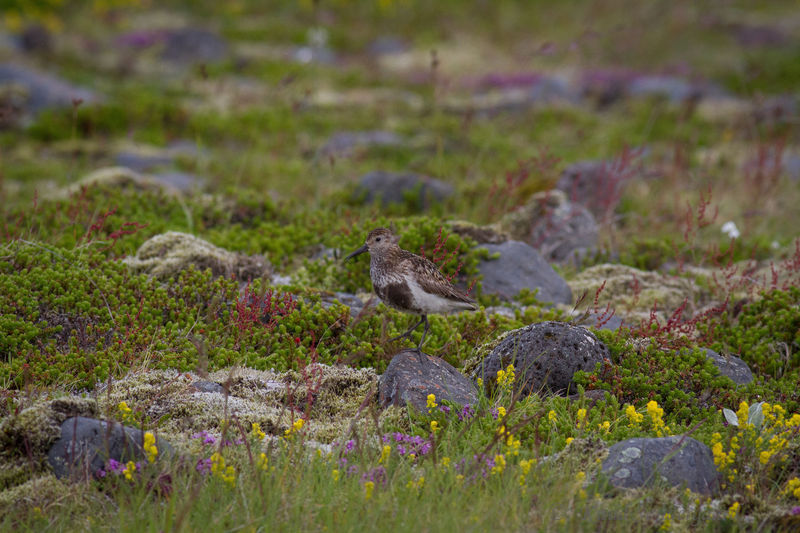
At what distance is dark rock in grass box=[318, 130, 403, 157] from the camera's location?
51.5ft

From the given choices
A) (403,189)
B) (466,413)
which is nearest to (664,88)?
(403,189)

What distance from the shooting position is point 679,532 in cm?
455

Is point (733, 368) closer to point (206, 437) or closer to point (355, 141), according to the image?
point (206, 437)

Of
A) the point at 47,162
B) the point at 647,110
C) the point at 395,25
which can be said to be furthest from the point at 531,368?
the point at 395,25

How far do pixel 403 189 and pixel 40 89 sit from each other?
35.7ft

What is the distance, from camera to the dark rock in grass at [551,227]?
10422 mm

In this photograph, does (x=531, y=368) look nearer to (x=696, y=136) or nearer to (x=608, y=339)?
(x=608, y=339)

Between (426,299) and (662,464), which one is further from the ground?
(426,299)

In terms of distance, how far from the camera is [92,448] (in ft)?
16.1

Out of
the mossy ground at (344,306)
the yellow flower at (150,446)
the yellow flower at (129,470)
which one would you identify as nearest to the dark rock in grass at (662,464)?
the mossy ground at (344,306)

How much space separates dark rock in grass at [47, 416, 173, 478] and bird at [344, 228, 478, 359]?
2227mm

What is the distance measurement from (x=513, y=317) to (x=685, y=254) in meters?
3.91

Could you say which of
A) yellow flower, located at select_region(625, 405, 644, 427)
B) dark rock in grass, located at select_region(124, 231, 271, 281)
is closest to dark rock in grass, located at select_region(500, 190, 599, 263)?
dark rock in grass, located at select_region(124, 231, 271, 281)

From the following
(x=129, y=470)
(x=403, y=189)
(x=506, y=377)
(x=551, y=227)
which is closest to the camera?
(x=129, y=470)
